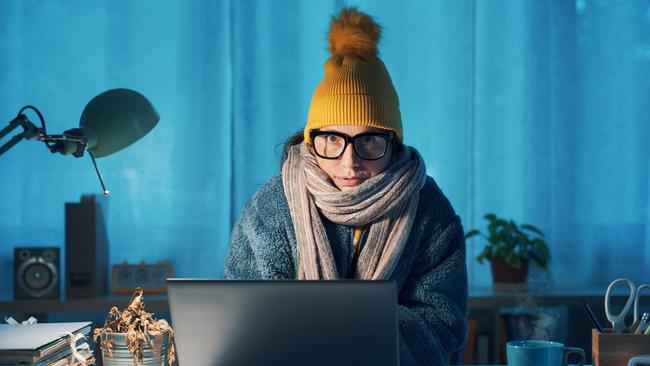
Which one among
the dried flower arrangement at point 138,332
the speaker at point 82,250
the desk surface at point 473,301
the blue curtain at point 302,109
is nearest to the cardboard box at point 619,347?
the dried flower arrangement at point 138,332

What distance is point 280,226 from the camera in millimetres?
1841

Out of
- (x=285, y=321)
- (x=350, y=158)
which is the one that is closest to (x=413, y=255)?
(x=350, y=158)

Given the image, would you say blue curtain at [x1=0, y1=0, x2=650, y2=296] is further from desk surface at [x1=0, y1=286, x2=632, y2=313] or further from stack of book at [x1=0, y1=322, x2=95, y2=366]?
stack of book at [x1=0, y1=322, x2=95, y2=366]

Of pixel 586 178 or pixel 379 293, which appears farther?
pixel 586 178

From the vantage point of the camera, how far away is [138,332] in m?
1.28

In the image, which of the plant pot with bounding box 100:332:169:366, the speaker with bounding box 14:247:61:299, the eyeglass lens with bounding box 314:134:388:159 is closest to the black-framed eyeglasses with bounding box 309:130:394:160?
the eyeglass lens with bounding box 314:134:388:159

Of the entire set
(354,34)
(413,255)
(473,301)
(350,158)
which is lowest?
(473,301)

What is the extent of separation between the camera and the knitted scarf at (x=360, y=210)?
5.80 ft

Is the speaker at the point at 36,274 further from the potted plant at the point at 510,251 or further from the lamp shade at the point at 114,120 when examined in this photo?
the lamp shade at the point at 114,120

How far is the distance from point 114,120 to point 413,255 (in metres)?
0.76

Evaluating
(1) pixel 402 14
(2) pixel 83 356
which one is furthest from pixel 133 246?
(2) pixel 83 356

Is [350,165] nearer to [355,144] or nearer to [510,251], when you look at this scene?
[355,144]

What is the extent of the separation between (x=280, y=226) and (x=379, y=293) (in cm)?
73

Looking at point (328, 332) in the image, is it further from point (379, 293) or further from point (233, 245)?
point (233, 245)
